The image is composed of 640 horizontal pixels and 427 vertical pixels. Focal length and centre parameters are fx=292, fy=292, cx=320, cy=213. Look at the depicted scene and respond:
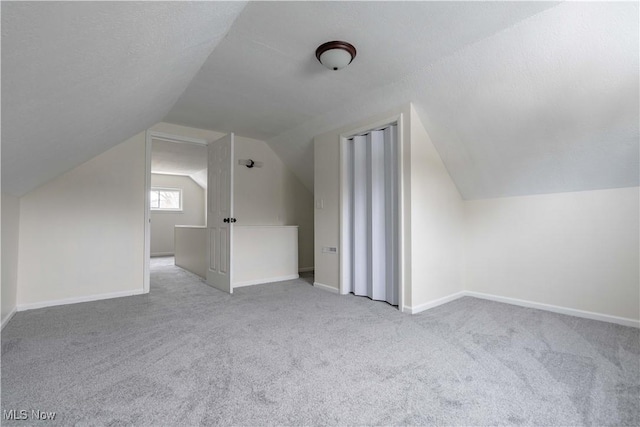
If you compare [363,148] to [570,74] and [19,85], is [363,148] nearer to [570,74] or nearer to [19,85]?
[570,74]

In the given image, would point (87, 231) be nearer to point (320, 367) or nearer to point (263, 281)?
point (263, 281)

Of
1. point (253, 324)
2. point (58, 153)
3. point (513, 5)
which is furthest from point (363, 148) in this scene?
point (58, 153)

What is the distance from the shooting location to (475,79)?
7.89 ft

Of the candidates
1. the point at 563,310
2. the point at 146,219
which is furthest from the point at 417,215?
the point at 146,219

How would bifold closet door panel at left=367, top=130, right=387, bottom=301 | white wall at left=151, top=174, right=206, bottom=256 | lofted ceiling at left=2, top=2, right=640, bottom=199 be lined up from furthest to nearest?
white wall at left=151, top=174, right=206, bottom=256 → bifold closet door panel at left=367, top=130, right=387, bottom=301 → lofted ceiling at left=2, top=2, right=640, bottom=199

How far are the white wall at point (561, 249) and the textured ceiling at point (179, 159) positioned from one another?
4.48 m

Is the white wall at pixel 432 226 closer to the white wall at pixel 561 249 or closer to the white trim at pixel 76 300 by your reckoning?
the white wall at pixel 561 249

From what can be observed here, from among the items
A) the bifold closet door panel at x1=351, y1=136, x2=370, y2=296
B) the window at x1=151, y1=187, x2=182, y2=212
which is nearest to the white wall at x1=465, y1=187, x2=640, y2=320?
the bifold closet door panel at x1=351, y1=136, x2=370, y2=296

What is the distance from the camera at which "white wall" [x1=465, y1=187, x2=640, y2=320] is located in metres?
2.52

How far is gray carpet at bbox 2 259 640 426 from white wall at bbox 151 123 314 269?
2.18m

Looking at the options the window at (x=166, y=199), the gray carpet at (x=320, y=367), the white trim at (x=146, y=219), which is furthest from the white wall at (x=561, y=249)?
the window at (x=166, y=199)

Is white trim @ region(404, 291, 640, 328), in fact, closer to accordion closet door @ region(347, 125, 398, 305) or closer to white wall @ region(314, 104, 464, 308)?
white wall @ region(314, 104, 464, 308)

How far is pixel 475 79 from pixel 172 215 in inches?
325

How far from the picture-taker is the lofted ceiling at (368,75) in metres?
1.18
